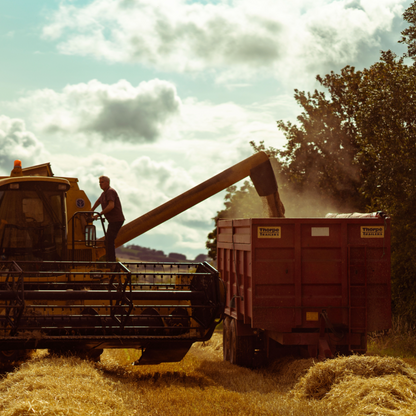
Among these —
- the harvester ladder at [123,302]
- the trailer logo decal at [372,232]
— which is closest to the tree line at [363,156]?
the trailer logo decal at [372,232]

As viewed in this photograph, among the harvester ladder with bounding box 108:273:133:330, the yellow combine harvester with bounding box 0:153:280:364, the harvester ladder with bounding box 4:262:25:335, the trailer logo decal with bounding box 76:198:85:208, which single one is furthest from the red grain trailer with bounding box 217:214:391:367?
the trailer logo decal with bounding box 76:198:85:208

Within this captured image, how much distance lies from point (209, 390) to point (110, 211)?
4554mm

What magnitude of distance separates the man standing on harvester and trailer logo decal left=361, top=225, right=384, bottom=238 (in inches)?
182

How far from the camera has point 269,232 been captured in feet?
31.6

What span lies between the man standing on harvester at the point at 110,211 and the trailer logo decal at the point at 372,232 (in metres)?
4.63

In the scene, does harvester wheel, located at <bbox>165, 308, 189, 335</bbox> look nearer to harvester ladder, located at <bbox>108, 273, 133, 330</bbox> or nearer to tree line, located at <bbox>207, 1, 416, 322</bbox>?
harvester ladder, located at <bbox>108, 273, 133, 330</bbox>

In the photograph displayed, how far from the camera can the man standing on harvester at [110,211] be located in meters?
11.1

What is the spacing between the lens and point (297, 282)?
A: 9641 millimetres

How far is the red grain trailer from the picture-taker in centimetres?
958

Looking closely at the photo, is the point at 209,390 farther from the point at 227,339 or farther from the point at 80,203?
the point at 80,203

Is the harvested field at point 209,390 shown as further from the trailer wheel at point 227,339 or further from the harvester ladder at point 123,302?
the trailer wheel at point 227,339

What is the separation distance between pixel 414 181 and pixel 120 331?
11057 millimetres

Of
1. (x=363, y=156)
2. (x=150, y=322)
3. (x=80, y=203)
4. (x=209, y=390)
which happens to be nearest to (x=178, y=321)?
(x=150, y=322)

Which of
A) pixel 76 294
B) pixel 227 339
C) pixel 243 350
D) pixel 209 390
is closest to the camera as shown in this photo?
pixel 209 390
